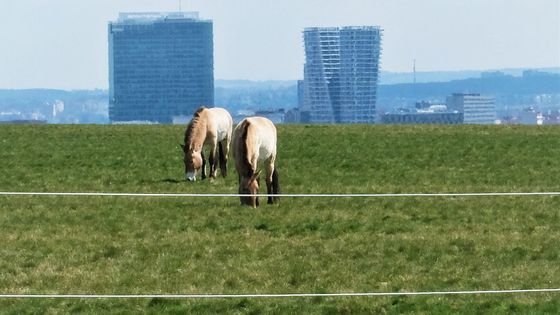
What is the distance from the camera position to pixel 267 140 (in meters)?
23.4

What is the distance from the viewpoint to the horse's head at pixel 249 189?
71.6 feet

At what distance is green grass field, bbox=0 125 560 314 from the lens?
49.1 feet

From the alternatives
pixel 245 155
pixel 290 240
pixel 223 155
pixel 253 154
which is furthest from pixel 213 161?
pixel 290 240

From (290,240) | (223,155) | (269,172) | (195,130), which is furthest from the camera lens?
(223,155)

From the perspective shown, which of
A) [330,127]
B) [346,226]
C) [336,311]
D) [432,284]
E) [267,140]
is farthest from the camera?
[330,127]

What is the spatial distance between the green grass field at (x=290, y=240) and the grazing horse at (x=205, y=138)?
0.41 metres

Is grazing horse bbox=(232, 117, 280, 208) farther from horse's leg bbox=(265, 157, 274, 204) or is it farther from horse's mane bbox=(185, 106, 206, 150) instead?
horse's mane bbox=(185, 106, 206, 150)

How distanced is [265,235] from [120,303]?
5.01 meters

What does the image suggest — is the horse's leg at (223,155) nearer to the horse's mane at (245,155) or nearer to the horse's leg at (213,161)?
the horse's leg at (213,161)

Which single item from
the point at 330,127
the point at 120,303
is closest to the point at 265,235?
the point at 120,303

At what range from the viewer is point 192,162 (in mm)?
27672

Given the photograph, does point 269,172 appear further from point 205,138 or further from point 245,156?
point 205,138

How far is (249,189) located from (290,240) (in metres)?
2.88

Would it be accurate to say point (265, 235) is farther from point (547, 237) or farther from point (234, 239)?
point (547, 237)
